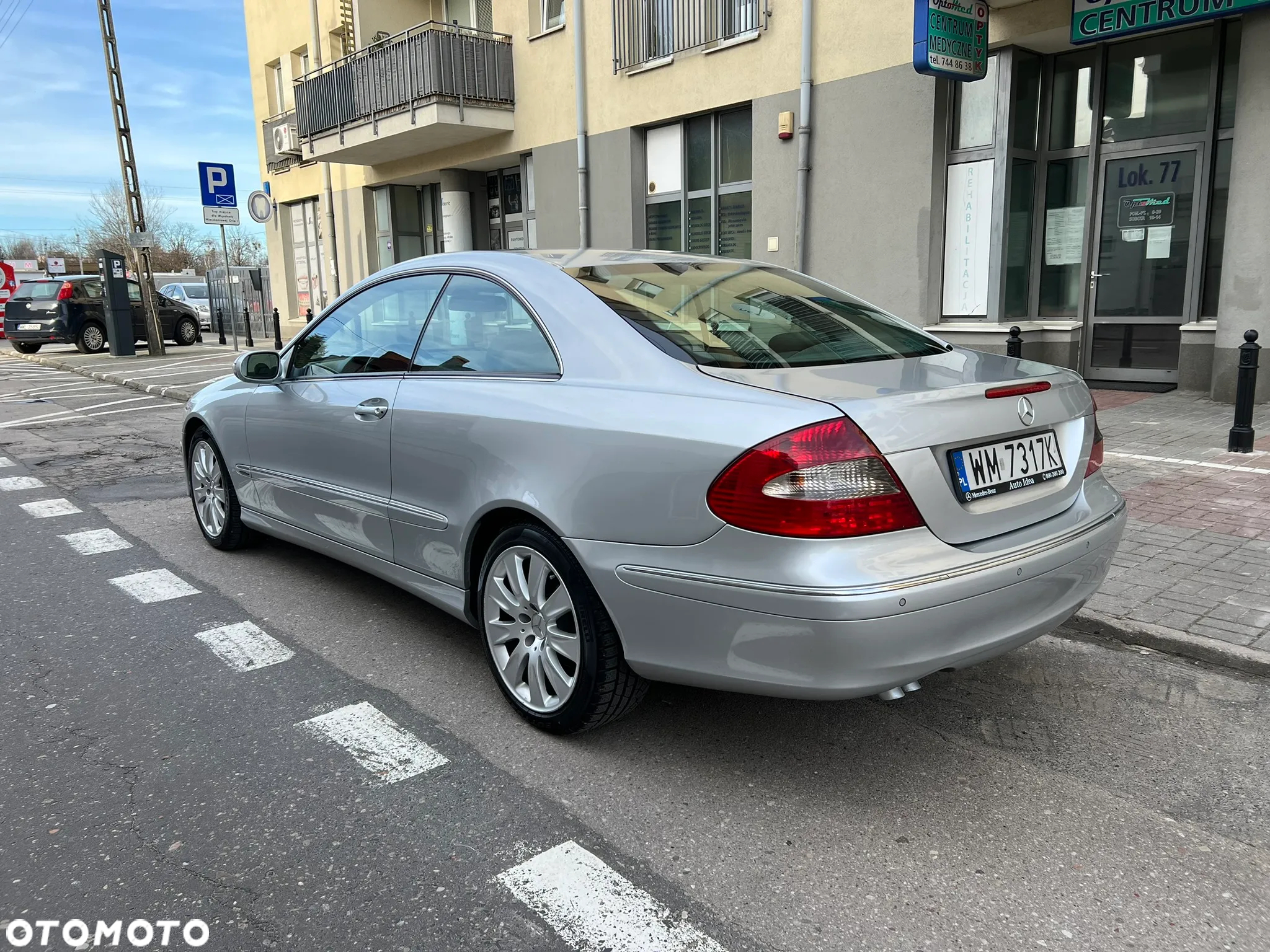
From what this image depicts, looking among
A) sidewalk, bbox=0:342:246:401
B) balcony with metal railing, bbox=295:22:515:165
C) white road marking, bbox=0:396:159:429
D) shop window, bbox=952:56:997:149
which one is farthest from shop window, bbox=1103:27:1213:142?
white road marking, bbox=0:396:159:429

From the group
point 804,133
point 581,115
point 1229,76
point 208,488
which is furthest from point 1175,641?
point 581,115

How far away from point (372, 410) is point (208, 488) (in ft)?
7.31

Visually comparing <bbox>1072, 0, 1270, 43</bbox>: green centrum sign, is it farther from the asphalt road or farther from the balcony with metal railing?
the balcony with metal railing

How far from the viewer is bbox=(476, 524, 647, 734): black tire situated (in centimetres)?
290

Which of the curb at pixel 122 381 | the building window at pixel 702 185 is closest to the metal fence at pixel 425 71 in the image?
the building window at pixel 702 185

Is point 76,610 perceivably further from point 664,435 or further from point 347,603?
point 664,435

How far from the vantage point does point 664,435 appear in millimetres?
2666

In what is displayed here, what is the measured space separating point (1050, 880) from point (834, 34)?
34.9ft

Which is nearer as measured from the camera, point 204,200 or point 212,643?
point 212,643

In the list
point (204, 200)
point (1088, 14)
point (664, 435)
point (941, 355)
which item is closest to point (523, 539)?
point (664, 435)

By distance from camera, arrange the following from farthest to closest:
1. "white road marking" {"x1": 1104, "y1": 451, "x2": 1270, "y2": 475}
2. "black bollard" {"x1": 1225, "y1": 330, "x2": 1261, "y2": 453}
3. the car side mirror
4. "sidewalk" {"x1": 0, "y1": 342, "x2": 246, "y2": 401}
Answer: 1. "sidewalk" {"x1": 0, "y1": 342, "x2": 246, "y2": 401}
2. "black bollard" {"x1": 1225, "y1": 330, "x2": 1261, "y2": 453}
3. "white road marking" {"x1": 1104, "y1": 451, "x2": 1270, "y2": 475}
4. the car side mirror

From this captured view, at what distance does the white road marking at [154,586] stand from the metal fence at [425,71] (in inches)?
482

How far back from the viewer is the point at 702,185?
13438mm

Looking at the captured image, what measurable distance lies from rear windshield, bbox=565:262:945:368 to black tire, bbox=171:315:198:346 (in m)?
24.4
